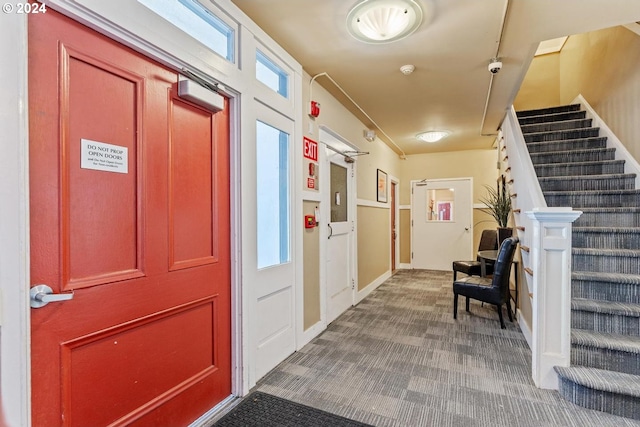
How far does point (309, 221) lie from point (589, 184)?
115 inches

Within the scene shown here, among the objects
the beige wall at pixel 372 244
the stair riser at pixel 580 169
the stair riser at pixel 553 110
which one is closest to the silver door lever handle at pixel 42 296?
the beige wall at pixel 372 244

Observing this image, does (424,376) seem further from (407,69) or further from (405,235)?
(405,235)

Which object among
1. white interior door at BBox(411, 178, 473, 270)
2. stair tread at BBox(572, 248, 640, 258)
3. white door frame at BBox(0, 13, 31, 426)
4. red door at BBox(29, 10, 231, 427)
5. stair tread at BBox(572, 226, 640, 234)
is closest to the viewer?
white door frame at BBox(0, 13, 31, 426)

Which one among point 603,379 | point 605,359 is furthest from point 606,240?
point 603,379

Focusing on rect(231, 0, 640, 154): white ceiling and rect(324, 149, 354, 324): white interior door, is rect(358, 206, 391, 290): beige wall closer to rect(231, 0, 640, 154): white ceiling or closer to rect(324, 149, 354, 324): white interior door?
rect(324, 149, 354, 324): white interior door

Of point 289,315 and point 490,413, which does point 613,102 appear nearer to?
point 490,413

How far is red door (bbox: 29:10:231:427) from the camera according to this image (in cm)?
110

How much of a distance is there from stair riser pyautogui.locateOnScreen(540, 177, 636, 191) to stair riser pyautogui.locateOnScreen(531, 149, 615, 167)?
16.9 inches

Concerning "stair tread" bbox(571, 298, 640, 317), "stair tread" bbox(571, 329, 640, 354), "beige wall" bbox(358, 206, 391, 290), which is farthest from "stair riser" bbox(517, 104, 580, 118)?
"stair tread" bbox(571, 329, 640, 354)

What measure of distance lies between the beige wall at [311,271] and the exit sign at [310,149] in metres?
0.42

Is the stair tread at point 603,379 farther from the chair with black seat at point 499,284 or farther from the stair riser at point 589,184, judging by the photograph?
the stair riser at point 589,184

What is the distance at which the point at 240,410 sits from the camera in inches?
71.2

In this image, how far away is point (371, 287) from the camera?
15.4ft

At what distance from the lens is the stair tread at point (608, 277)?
224 cm
